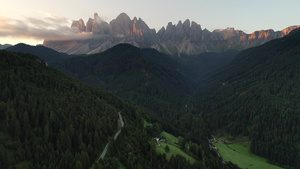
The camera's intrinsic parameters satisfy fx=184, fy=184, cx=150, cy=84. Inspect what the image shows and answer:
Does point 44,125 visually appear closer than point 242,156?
Yes

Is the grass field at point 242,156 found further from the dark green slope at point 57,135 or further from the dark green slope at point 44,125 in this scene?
the dark green slope at point 44,125

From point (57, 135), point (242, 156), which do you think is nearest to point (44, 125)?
point (57, 135)

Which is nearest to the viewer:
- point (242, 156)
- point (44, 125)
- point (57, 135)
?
point (57, 135)

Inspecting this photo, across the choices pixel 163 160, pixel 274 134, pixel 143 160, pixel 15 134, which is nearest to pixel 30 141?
pixel 15 134

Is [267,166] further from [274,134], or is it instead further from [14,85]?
[14,85]

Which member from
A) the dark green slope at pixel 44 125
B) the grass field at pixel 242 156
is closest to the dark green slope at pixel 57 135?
the dark green slope at pixel 44 125

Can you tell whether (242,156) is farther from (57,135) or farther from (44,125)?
(44,125)

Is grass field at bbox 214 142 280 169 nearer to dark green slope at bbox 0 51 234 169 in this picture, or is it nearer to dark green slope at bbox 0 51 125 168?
dark green slope at bbox 0 51 234 169

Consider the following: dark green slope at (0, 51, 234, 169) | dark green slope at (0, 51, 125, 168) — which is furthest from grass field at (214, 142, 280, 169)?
dark green slope at (0, 51, 125, 168)
